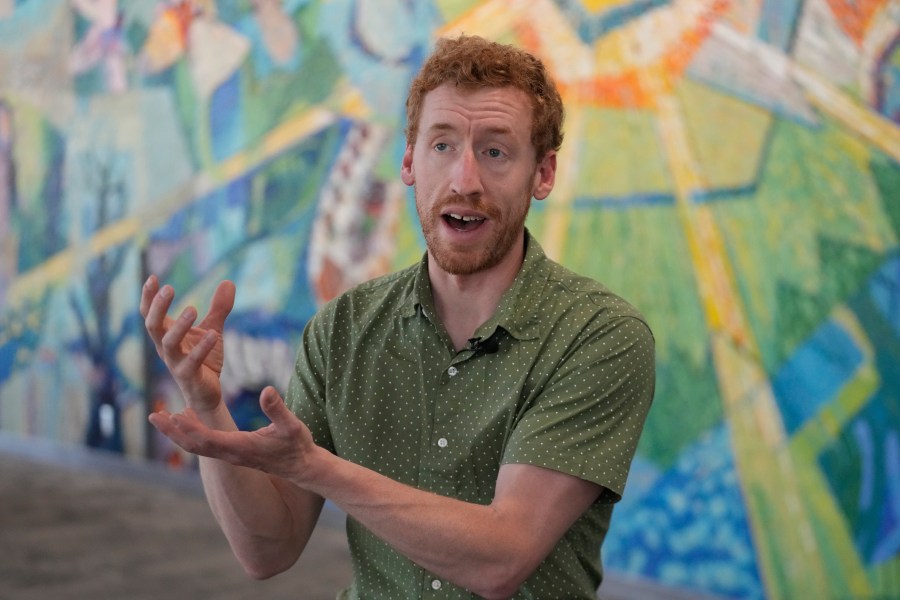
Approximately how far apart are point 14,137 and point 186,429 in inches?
193

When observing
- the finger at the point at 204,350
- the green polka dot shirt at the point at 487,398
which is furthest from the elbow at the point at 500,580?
the finger at the point at 204,350

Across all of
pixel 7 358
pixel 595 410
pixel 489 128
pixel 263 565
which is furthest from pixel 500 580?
pixel 7 358

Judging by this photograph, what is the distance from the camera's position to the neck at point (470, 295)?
1604 mm

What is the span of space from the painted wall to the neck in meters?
1.70

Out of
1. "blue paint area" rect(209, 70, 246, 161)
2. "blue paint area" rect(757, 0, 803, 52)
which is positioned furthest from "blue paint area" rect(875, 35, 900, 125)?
"blue paint area" rect(209, 70, 246, 161)

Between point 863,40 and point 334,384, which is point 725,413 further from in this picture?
point 334,384

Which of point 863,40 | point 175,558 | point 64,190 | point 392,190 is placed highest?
point 863,40

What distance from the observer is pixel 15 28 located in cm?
563

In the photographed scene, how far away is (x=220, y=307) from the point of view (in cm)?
146

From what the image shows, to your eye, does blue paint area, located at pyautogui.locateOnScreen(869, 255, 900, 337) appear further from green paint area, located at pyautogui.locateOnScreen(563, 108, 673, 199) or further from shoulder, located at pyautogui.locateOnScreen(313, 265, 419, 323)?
shoulder, located at pyautogui.locateOnScreen(313, 265, 419, 323)

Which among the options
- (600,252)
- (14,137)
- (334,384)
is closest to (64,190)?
(14,137)

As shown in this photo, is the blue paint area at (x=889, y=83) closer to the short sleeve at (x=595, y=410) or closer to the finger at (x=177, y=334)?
the short sleeve at (x=595, y=410)

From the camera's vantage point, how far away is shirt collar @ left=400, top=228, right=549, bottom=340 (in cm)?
153

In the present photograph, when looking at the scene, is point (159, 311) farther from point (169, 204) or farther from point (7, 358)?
point (7, 358)
